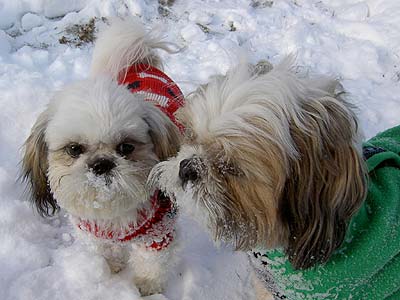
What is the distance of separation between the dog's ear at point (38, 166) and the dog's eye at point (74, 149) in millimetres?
303

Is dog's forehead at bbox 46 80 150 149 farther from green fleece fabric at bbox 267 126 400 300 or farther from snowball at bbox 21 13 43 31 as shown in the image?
snowball at bbox 21 13 43 31

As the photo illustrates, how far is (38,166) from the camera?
9.32 feet

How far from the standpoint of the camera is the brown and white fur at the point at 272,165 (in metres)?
1.85

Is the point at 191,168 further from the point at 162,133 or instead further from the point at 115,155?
the point at 162,133

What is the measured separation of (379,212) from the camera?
83.1 inches

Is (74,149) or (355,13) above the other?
(74,149)

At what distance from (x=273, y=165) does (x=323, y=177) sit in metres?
0.20

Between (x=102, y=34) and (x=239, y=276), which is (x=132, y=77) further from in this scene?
(x=239, y=276)

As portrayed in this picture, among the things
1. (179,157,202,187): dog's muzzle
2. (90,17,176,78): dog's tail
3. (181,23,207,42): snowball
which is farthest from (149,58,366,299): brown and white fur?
(181,23,207,42): snowball

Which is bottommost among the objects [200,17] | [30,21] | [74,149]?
[30,21]

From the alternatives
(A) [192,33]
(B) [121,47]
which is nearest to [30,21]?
(A) [192,33]

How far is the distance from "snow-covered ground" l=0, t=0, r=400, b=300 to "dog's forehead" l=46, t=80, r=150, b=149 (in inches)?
25.3

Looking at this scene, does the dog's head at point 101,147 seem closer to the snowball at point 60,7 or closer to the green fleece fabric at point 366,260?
the green fleece fabric at point 366,260

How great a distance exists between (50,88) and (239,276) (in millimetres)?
2189
